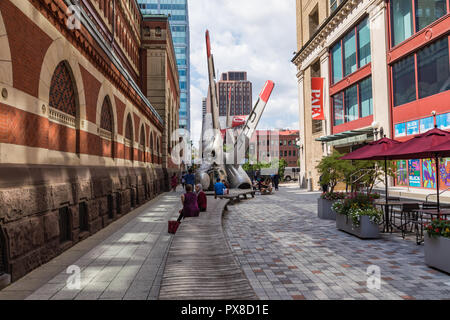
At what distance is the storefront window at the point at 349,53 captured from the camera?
2528 centimetres

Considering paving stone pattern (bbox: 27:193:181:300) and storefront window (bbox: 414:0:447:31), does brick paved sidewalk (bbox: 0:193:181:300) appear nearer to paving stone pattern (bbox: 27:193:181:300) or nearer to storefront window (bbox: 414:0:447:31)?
paving stone pattern (bbox: 27:193:181:300)

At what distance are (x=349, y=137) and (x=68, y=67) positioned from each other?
2121 cm

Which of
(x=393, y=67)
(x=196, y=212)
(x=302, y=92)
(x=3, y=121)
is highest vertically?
(x=302, y=92)

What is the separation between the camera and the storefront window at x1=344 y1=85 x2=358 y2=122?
81.9ft

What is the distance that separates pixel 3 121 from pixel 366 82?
23417 mm

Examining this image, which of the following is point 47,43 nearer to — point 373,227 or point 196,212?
point 196,212

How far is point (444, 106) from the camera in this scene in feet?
49.6

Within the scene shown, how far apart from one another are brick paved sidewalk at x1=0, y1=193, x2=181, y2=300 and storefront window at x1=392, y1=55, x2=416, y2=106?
16039mm

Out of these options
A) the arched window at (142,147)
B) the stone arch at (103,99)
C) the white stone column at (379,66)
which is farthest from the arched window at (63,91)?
the white stone column at (379,66)

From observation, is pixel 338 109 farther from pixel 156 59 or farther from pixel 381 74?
pixel 156 59

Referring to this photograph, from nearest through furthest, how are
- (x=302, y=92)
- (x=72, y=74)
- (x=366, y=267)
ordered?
(x=366, y=267), (x=72, y=74), (x=302, y=92)

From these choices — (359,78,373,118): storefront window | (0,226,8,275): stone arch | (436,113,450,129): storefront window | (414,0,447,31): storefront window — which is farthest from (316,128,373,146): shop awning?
(0,226,8,275): stone arch

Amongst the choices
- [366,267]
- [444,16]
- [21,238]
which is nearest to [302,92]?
[444,16]
